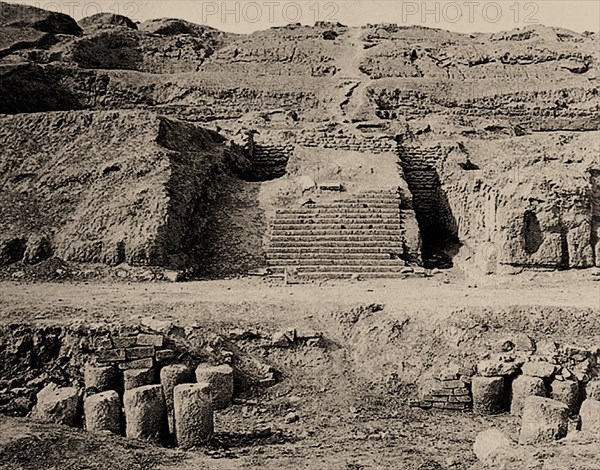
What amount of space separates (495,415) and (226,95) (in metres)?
18.1

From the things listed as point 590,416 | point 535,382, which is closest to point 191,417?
point 535,382

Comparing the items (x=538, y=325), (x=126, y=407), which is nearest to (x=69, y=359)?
(x=126, y=407)

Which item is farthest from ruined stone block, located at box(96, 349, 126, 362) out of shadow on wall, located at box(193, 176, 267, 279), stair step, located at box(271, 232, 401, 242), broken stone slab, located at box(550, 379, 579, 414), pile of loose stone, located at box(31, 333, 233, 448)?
stair step, located at box(271, 232, 401, 242)

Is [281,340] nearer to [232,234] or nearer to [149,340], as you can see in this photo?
[149,340]

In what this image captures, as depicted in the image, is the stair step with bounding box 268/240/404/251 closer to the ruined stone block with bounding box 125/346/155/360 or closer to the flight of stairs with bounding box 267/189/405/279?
the flight of stairs with bounding box 267/189/405/279

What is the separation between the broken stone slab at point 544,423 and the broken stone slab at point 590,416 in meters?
0.44

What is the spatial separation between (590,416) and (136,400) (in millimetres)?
4764

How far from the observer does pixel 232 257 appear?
12992 millimetres

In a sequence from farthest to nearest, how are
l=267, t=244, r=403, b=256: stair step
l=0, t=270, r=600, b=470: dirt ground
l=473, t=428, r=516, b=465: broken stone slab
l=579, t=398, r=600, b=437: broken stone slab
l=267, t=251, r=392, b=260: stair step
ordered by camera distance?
l=267, t=244, r=403, b=256: stair step < l=267, t=251, r=392, b=260: stair step < l=579, t=398, r=600, b=437: broken stone slab < l=0, t=270, r=600, b=470: dirt ground < l=473, t=428, r=516, b=465: broken stone slab

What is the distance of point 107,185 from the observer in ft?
44.3

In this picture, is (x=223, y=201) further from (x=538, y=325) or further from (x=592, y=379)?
(x=592, y=379)

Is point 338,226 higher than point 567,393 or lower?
higher

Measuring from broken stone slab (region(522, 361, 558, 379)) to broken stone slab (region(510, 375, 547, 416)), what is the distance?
0.26ft

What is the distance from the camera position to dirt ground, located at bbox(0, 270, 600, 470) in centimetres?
621
